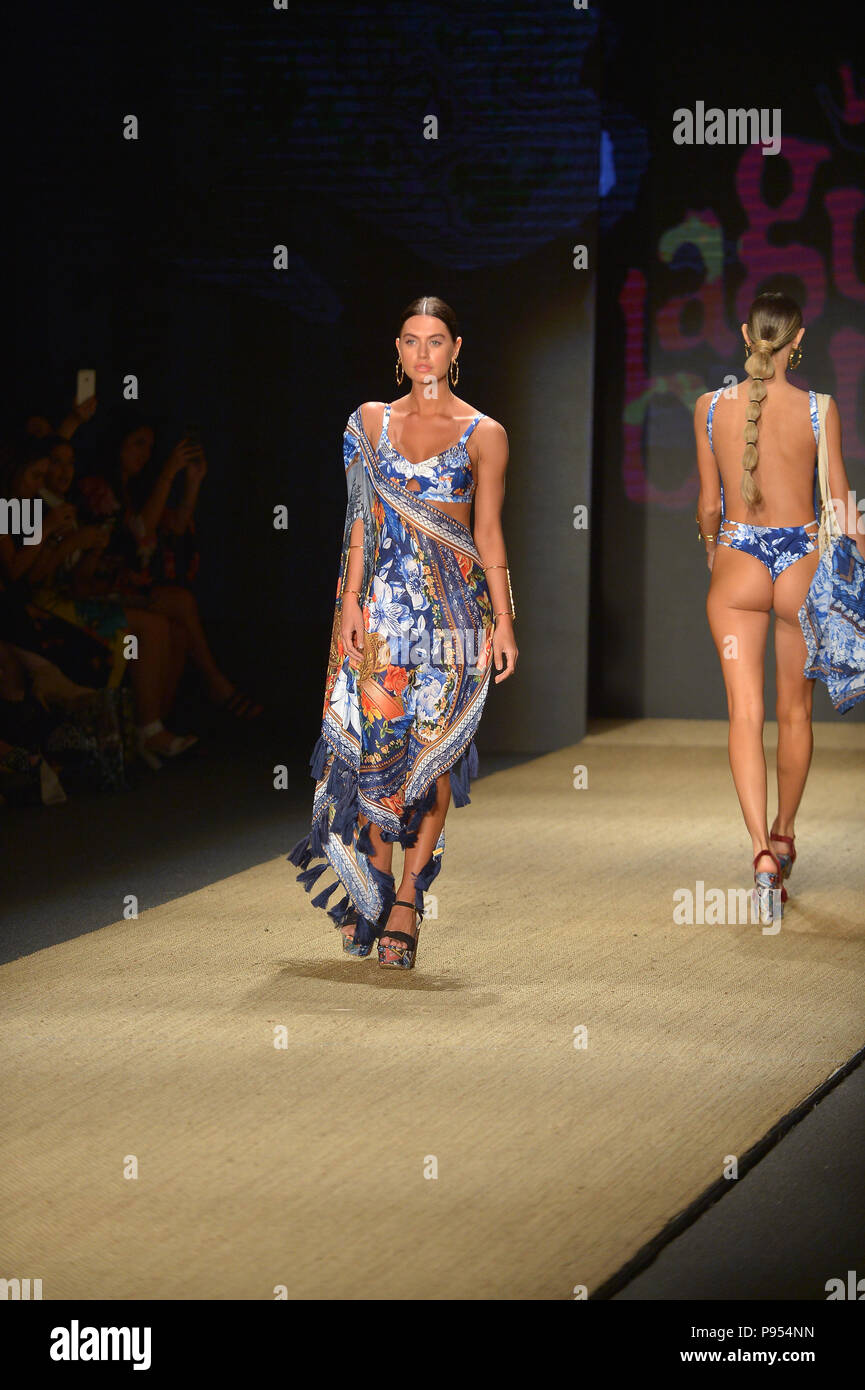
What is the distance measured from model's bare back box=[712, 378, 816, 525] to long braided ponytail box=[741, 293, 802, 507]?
3 cm

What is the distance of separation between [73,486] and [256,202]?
1566 millimetres

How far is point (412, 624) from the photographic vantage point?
3.77m

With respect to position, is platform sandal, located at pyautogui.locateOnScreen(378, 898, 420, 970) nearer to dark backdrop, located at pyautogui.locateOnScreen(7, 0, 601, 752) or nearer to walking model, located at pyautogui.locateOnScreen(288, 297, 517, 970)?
walking model, located at pyautogui.locateOnScreen(288, 297, 517, 970)

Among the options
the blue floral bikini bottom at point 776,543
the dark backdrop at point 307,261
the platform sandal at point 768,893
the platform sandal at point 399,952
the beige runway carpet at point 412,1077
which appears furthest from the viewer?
the dark backdrop at point 307,261

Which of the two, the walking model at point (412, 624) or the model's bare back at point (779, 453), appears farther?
the model's bare back at point (779, 453)

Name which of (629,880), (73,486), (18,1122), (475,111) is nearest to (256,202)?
(475,111)

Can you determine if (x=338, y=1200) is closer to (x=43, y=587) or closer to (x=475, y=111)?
(x=43, y=587)

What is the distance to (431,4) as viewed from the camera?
7273 millimetres

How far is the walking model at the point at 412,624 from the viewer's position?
148 inches

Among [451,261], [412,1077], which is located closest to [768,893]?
[412,1077]

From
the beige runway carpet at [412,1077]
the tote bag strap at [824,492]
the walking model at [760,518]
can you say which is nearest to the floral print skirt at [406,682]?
the beige runway carpet at [412,1077]

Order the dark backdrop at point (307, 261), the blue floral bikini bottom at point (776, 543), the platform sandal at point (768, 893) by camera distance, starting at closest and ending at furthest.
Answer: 1. the platform sandal at point (768, 893)
2. the blue floral bikini bottom at point (776, 543)
3. the dark backdrop at point (307, 261)

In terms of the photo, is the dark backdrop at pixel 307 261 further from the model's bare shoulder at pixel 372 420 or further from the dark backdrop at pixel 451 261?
the model's bare shoulder at pixel 372 420
